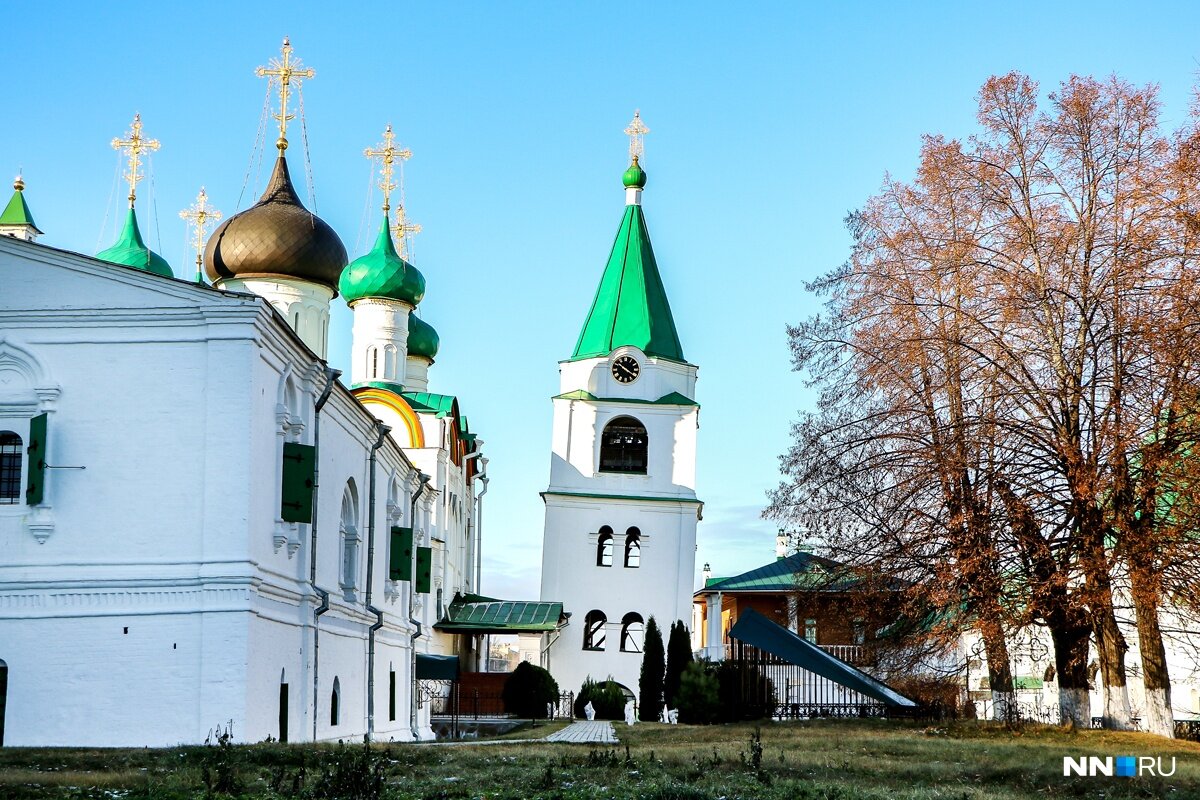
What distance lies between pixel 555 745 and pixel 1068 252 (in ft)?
29.2

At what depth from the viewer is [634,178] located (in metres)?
41.5

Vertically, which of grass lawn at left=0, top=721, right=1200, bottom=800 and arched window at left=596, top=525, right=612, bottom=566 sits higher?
arched window at left=596, top=525, right=612, bottom=566

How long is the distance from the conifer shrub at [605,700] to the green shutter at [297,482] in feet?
56.9

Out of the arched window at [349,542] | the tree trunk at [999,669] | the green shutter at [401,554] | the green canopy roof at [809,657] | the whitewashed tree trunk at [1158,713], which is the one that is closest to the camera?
the tree trunk at [999,669]

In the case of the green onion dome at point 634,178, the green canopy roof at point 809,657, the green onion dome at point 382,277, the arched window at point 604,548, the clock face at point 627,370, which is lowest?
the green canopy roof at point 809,657

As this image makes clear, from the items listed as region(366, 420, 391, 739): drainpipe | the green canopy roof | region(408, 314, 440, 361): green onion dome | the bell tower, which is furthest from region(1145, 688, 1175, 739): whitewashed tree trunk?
region(408, 314, 440, 361): green onion dome

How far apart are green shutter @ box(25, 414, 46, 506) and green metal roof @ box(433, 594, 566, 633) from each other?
67.6 ft

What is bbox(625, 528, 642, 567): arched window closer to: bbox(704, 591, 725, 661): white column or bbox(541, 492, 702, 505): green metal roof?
bbox(541, 492, 702, 505): green metal roof

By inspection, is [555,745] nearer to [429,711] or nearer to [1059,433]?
[1059,433]

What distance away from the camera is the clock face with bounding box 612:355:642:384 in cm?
3994

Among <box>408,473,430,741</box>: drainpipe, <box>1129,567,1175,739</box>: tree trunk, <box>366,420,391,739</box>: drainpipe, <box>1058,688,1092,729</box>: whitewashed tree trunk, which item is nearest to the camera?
<box>1129,567,1175,739</box>: tree trunk

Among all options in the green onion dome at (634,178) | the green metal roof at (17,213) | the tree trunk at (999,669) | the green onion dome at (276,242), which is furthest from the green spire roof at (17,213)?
the tree trunk at (999,669)

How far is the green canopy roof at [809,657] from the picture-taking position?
2092cm

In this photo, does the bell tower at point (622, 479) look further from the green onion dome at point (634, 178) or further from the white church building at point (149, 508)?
the white church building at point (149, 508)
